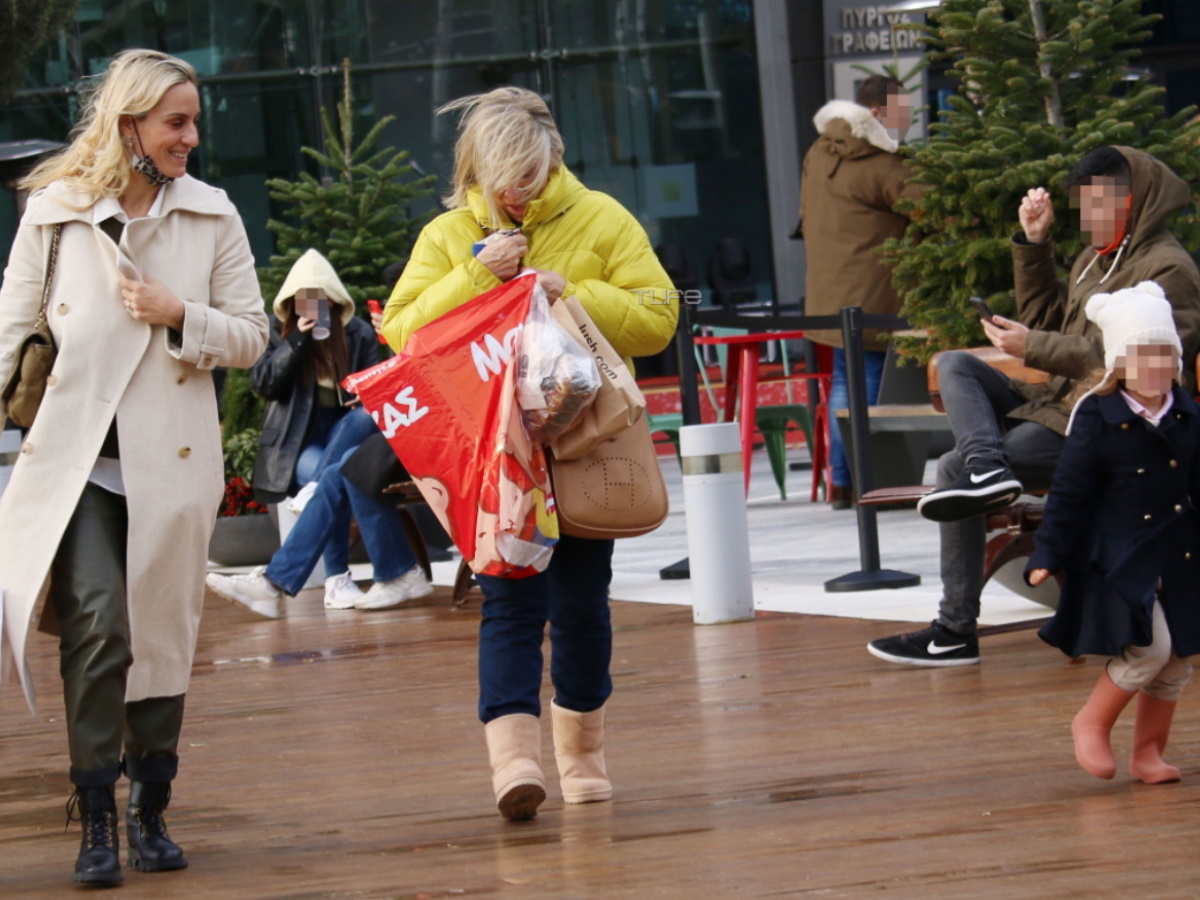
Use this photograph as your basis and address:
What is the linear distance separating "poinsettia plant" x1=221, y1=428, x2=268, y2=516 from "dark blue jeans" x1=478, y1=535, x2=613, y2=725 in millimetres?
7274

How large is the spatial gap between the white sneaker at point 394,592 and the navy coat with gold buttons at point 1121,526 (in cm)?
500

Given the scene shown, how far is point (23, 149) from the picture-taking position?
10469 mm

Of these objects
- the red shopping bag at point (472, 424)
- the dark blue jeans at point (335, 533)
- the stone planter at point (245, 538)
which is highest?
the red shopping bag at point (472, 424)

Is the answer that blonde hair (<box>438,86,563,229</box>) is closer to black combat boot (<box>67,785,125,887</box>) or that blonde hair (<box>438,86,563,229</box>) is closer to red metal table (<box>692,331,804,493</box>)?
black combat boot (<box>67,785,125,887</box>)

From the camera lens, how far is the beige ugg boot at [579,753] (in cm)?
447

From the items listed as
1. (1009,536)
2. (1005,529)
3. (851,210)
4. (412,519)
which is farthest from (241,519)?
(1009,536)

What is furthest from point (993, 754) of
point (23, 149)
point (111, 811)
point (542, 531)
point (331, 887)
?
point (23, 149)

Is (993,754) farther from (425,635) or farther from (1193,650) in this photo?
(425,635)

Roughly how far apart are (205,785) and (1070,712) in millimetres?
2348

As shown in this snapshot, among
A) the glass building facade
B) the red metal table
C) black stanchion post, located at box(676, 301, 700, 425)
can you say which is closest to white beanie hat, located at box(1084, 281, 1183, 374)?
black stanchion post, located at box(676, 301, 700, 425)

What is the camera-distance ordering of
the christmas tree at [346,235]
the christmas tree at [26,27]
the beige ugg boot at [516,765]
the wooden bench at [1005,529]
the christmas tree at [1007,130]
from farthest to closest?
the christmas tree at [26,27] → the christmas tree at [346,235] → the christmas tree at [1007,130] → the wooden bench at [1005,529] → the beige ugg boot at [516,765]

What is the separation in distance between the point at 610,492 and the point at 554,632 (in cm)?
38

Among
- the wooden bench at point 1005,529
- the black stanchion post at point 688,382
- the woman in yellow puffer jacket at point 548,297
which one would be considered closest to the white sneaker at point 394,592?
the black stanchion post at point 688,382

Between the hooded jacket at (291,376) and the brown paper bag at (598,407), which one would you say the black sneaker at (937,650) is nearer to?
the brown paper bag at (598,407)
